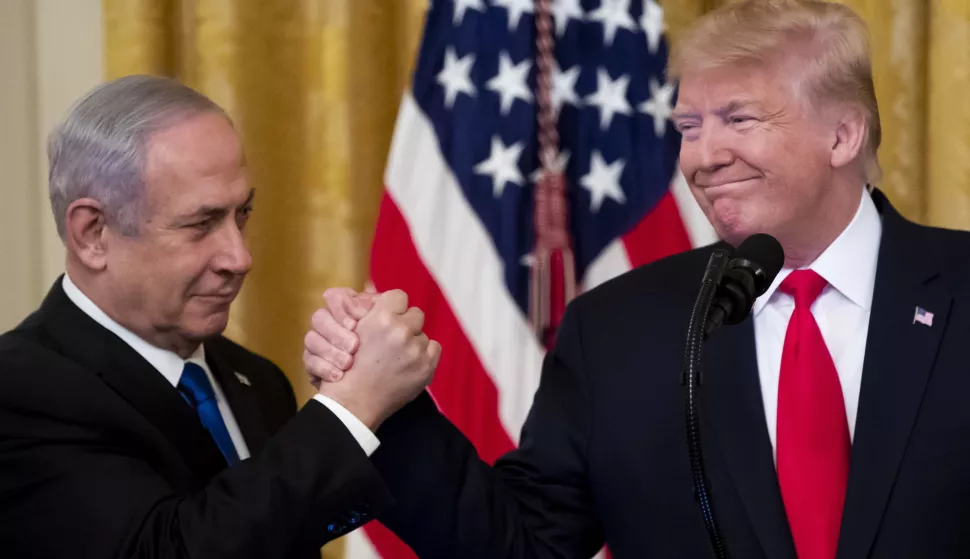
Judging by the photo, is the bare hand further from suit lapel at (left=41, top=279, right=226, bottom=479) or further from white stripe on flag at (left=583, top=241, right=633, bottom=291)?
white stripe on flag at (left=583, top=241, right=633, bottom=291)

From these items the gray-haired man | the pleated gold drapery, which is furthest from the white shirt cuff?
the pleated gold drapery

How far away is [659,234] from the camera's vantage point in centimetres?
289

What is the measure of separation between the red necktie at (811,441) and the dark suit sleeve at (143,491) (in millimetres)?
613

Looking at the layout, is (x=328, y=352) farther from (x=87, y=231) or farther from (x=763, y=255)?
(x=763, y=255)

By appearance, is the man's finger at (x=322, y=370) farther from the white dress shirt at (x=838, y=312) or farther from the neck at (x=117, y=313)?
the white dress shirt at (x=838, y=312)

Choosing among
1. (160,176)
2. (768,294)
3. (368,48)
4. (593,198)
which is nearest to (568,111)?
(593,198)

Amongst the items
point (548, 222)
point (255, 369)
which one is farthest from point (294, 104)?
point (255, 369)

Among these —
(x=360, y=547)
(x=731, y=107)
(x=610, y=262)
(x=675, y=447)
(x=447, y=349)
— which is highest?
(x=731, y=107)

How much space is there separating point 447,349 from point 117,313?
119 cm

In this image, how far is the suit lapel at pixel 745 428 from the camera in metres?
1.72

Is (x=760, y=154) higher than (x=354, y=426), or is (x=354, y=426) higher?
(x=760, y=154)

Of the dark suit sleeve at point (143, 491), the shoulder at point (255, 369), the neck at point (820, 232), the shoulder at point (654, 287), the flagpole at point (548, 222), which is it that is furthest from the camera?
the flagpole at point (548, 222)

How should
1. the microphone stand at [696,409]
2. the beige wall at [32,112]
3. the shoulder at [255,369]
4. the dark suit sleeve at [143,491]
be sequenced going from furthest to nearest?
the beige wall at [32,112] < the shoulder at [255,369] < the dark suit sleeve at [143,491] < the microphone stand at [696,409]

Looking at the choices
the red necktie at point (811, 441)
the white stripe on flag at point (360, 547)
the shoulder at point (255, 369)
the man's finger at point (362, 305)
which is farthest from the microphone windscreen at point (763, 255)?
the white stripe on flag at point (360, 547)
